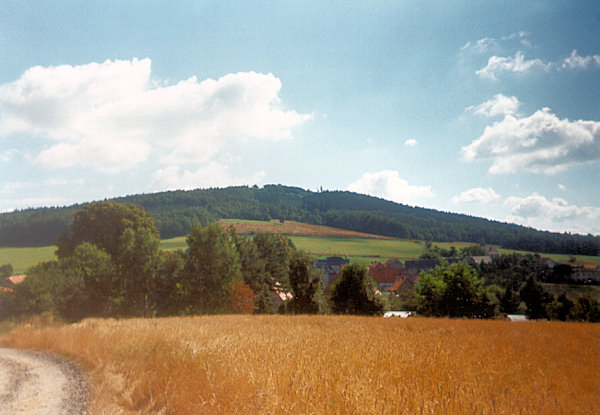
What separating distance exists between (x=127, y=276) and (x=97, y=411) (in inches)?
1033

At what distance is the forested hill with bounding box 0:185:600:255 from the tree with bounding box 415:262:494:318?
4453 cm

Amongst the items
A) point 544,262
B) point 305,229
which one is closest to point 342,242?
point 305,229

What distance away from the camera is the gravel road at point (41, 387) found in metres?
6.22

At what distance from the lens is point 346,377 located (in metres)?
4.73

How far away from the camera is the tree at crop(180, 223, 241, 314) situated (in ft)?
95.3

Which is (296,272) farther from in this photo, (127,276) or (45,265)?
(45,265)

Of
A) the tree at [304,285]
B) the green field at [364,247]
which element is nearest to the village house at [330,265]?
the green field at [364,247]

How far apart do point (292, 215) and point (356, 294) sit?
91.6 m

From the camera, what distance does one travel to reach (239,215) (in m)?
109

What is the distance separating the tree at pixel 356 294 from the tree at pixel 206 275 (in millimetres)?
10437

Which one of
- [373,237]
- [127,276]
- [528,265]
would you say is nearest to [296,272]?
[127,276]

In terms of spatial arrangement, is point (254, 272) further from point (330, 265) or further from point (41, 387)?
point (330, 265)

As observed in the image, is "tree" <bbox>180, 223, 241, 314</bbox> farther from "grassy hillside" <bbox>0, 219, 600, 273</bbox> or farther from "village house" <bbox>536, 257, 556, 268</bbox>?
"village house" <bbox>536, 257, 556, 268</bbox>

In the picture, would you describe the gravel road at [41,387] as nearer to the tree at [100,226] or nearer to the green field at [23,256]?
the tree at [100,226]
